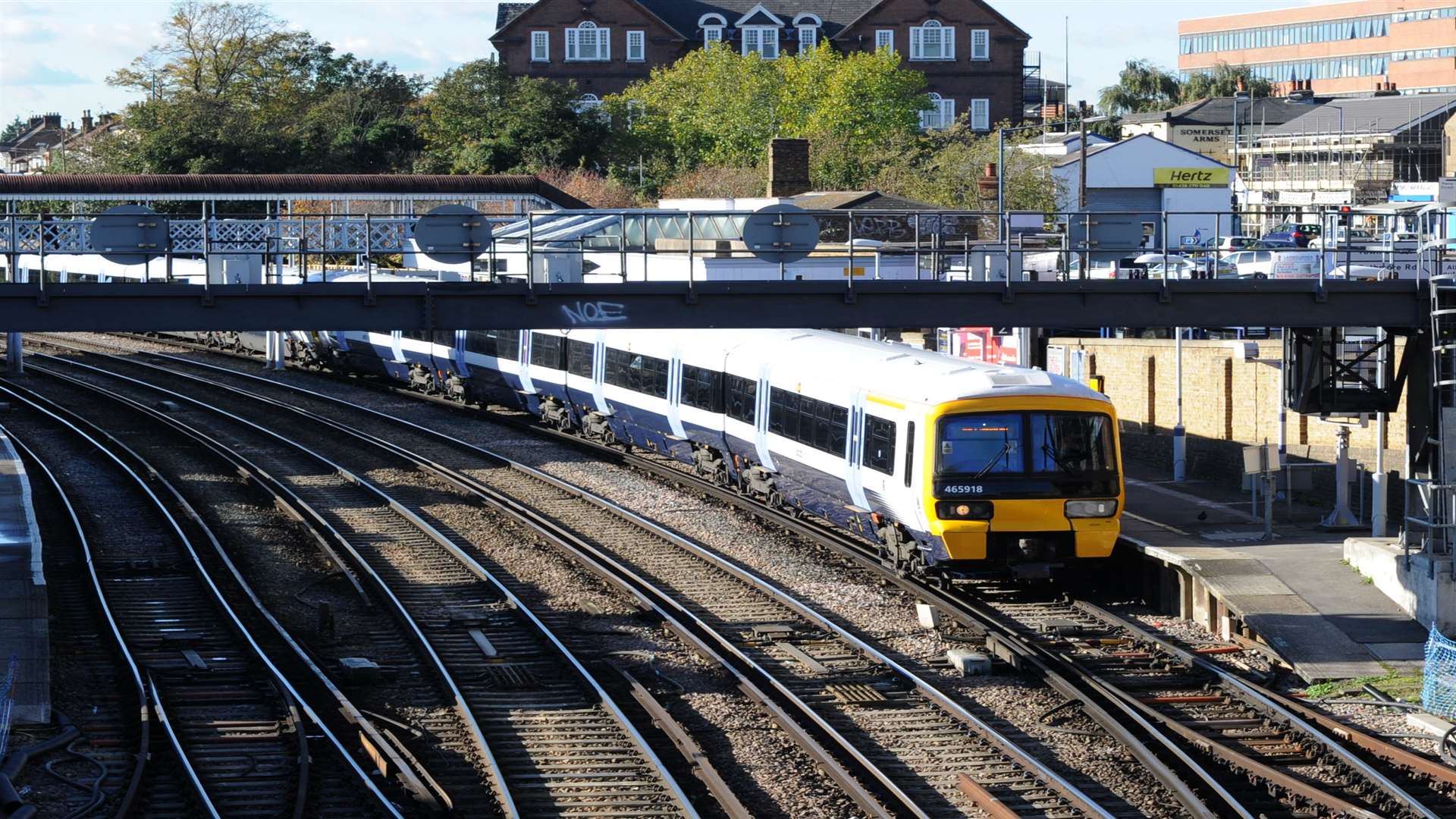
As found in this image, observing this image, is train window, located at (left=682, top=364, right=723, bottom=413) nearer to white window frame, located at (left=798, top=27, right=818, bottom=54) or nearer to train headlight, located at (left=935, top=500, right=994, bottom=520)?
train headlight, located at (left=935, top=500, right=994, bottom=520)

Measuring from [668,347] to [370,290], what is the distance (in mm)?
9823

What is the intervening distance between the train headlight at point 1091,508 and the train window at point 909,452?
167cm

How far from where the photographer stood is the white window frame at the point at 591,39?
7806 cm

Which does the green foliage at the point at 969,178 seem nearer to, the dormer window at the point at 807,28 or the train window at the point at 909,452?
the dormer window at the point at 807,28

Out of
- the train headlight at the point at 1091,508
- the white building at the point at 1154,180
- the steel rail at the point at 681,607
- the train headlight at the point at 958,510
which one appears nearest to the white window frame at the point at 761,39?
the white building at the point at 1154,180

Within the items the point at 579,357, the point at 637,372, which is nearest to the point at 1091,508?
the point at 637,372

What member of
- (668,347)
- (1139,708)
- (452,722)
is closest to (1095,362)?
(668,347)

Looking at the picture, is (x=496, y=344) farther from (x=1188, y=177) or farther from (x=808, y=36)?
(x=808, y=36)

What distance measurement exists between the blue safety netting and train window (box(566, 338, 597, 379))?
17042 mm

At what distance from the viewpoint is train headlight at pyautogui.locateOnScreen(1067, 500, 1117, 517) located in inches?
718

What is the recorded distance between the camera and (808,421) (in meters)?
21.6

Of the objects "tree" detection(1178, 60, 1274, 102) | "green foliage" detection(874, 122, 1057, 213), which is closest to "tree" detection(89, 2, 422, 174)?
"green foliage" detection(874, 122, 1057, 213)

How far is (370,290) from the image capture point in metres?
17.7

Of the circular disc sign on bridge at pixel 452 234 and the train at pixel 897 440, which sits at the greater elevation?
the circular disc sign on bridge at pixel 452 234
